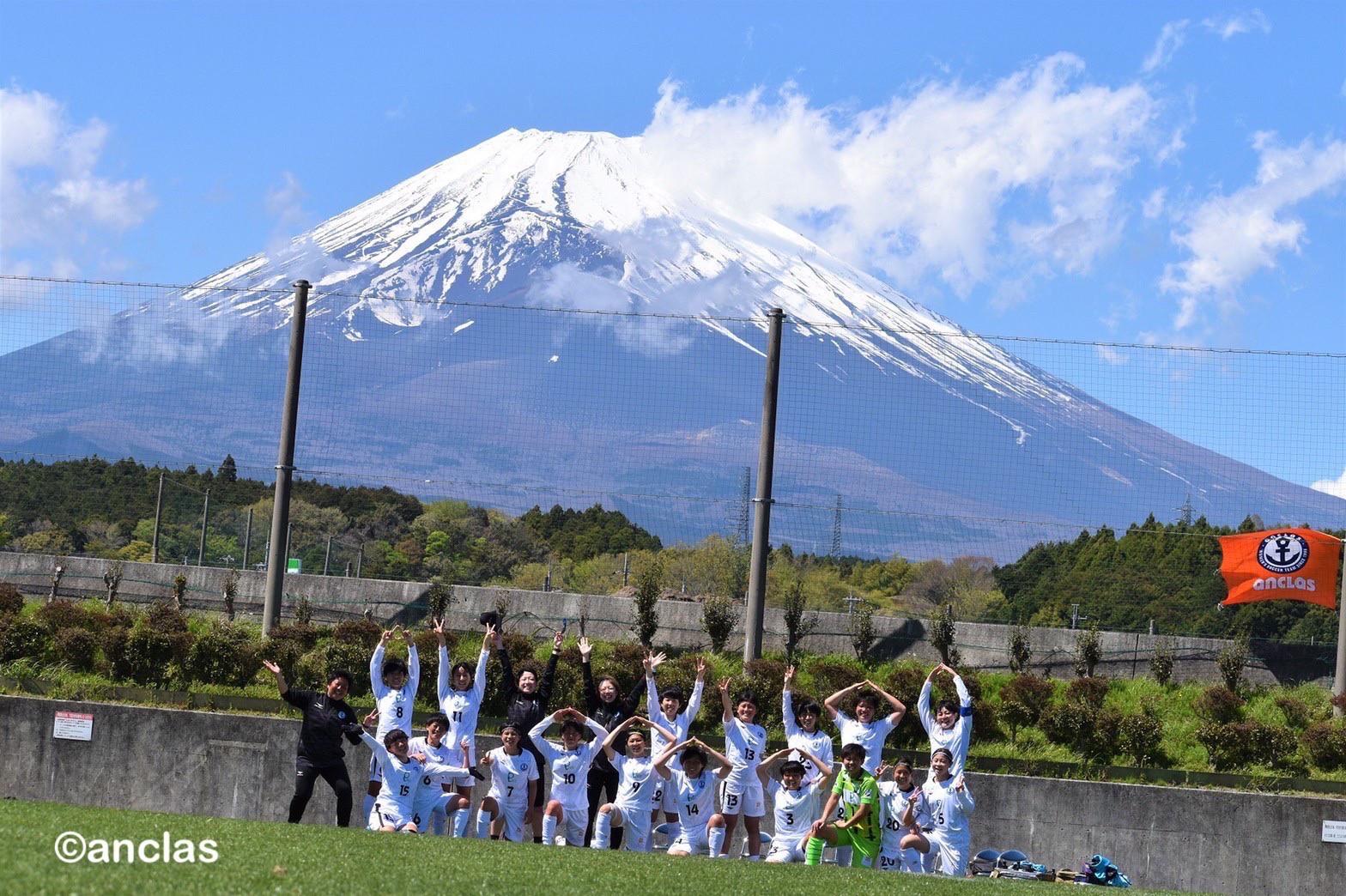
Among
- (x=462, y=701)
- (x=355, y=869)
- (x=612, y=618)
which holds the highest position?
(x=612, y=618)

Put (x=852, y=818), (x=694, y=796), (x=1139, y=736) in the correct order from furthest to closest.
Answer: (x=1139, y=736)
(x=694, y=796)
(x=852, y=818)

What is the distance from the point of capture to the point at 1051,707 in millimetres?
18438

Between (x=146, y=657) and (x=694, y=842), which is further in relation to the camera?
(x=146, y=657)

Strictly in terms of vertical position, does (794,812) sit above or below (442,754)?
below

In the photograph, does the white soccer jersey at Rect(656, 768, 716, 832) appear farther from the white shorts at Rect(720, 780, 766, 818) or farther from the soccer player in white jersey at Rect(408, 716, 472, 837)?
the soccer player in white jersey at Rect(408, 716, 472, 837)

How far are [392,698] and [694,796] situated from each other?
2909 mm

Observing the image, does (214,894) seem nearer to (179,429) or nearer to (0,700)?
(0,700)

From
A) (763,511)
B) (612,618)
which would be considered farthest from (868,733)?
(612,618)

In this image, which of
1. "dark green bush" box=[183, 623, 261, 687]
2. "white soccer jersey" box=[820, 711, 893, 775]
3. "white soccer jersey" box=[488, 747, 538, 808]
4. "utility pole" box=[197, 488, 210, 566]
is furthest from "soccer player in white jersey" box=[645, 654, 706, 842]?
"utility pole" box=[197, 488, 210, 566]

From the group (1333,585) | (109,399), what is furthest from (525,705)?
(109,399)

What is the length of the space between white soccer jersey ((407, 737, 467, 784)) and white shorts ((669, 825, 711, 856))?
1965mm

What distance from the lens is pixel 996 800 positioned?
1661cm

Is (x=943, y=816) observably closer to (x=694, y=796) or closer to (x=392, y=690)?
(x=694, y=796)

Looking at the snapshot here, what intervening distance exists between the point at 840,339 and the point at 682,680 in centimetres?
942
